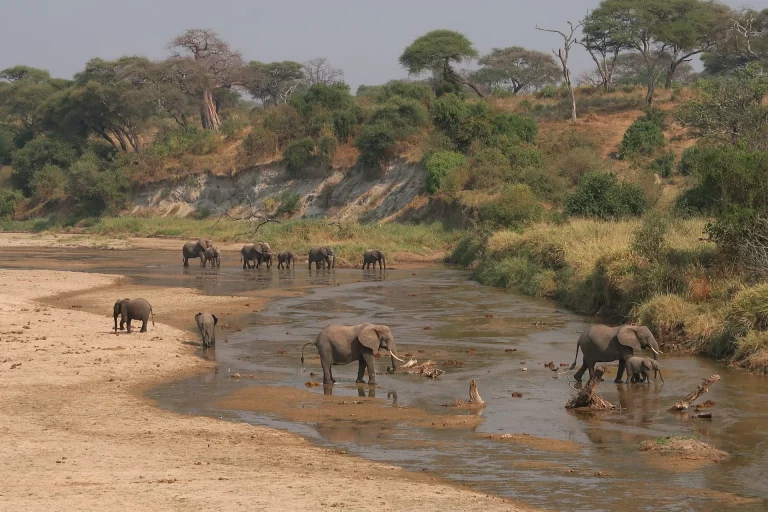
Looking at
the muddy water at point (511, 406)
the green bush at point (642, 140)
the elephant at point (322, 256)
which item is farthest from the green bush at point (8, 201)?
the muddy water at point (511, 406)

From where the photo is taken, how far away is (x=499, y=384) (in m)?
16.6

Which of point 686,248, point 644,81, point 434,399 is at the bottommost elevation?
point 434,399

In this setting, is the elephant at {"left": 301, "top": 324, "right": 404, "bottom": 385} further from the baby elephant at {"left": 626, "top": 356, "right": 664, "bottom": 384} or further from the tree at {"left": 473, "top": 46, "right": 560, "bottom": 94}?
the tree at {"left": 473, "top": 46, "right": 560, "bottom": 94}

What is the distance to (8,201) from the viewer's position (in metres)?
77.3

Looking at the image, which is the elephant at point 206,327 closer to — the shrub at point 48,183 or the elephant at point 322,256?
the elephant at point 322,256

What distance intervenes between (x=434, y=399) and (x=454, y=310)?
1143cm

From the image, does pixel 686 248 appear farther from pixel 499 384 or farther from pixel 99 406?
pixel 99 406

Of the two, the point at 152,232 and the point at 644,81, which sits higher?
the point at 644,81

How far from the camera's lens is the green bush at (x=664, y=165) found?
49.2 metres

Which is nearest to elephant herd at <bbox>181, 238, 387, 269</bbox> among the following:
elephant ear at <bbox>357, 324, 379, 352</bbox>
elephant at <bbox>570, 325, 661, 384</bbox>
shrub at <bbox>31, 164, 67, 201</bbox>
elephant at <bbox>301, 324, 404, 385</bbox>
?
elephant at <bbox>301, 324, 404, 385</bbox>

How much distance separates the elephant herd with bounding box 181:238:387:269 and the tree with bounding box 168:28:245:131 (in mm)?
40694

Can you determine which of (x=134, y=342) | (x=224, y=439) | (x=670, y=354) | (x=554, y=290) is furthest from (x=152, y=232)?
(x=224, y=439)

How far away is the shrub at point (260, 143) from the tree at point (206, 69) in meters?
12.3

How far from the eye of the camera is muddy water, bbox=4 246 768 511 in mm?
10570
